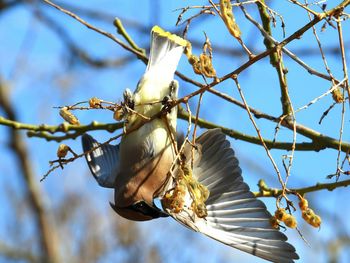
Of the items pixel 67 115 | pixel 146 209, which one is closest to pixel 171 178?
pixel 146 209

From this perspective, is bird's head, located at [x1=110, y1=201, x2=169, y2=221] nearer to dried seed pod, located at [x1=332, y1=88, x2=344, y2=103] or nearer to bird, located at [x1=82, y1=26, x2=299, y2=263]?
bird, located at [x1=82, y1=26, x2=299, y2=263]

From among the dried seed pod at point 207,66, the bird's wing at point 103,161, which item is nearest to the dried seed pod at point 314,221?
the dried seed pod at point 207,66

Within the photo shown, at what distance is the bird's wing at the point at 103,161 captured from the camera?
3045 mm

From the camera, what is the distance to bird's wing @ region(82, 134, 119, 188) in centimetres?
304

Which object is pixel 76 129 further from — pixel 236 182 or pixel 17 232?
pixel 17 232

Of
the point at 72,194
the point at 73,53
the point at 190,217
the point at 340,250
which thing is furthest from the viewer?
the point at 72,194

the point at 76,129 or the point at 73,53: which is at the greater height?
the point at 73,53

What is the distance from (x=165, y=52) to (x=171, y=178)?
53 centimetres

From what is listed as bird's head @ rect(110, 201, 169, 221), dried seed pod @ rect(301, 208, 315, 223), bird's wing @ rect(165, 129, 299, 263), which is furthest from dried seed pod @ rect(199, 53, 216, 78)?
bird's head @ rect(110, 201, 169, 221)

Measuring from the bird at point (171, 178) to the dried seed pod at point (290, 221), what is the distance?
481 mm

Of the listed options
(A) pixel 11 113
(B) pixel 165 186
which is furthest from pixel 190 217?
(A) pixel 11 113

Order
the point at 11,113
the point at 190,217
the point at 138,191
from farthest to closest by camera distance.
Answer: the point at 11,113, the point at 138,191, the point at 190,217

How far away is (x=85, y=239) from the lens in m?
8.52

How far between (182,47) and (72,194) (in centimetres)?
770
